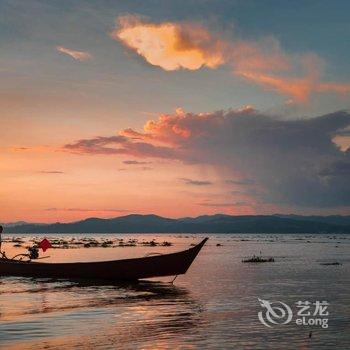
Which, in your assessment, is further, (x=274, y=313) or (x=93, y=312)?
(x=93, y=312)

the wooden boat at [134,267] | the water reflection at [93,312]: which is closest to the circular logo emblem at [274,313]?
the water reflection at [93,312]

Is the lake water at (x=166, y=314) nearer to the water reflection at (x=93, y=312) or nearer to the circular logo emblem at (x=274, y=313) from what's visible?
the water reflection at (x=93, y=312)

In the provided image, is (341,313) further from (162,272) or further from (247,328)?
(162,272)

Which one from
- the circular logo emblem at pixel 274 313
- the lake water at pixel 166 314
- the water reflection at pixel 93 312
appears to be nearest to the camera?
the lake water at pixel 166 314

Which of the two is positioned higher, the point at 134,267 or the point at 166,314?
the point at 134,267

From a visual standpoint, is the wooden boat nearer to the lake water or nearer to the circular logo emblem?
the lake water

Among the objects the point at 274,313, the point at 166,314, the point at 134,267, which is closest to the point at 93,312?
the point at 166,314

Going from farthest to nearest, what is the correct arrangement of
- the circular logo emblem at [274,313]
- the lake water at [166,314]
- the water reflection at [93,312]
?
the circular logo emblem at [274,313] → the water reflection at [93,312] → the lake water at [166,314]

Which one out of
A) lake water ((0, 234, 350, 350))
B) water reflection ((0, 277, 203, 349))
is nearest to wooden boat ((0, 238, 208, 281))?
water reflection ((0, 277, 203, 349))

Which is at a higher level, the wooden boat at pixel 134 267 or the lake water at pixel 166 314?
the wooden boat at pixel 134 267

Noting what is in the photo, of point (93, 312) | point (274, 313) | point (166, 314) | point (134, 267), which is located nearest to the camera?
point (166, 314)

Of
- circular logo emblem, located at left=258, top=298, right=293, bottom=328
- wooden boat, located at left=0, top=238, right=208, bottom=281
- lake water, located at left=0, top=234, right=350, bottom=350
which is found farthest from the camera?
wooden boat, located at left=0, top=238, right=208, bottom=281

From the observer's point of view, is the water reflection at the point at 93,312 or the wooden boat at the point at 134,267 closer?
the water reflection at the point at 93,312

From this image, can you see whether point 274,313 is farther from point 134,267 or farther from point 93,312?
point 134,267
